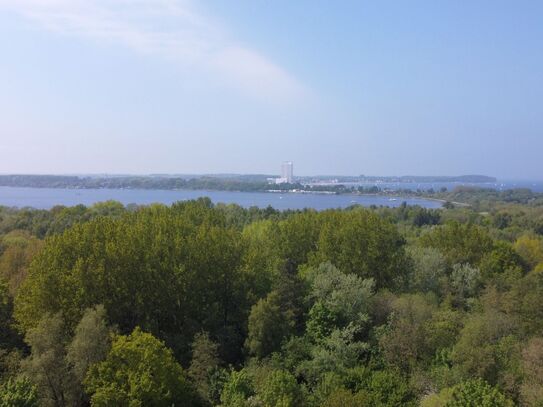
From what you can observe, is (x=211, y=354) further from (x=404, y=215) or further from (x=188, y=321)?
(x=404, y=215)

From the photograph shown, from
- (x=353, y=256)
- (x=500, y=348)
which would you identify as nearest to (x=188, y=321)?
(x=353, y=256)

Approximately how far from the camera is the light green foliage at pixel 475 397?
15.3 meters

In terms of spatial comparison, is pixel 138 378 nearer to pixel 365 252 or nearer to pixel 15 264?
pixel 365 252

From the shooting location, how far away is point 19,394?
50.5 feet

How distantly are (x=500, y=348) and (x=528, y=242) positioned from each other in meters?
30.9

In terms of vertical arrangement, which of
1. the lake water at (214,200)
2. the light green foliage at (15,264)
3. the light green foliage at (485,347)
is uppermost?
the light green foliage at (15,264)

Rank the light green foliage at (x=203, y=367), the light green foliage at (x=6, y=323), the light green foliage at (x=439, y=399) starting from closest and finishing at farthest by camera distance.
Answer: the light green foliage at (x=439, y=399) → the light green foliage at (x=203, y=367) → the light green foliage at (x=6, y=323)

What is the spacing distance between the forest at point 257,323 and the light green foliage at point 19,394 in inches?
1.7

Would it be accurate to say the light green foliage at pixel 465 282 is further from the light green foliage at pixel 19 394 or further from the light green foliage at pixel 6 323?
the light green foliage at pixel 6 323

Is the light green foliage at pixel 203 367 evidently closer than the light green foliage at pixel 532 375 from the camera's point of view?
No

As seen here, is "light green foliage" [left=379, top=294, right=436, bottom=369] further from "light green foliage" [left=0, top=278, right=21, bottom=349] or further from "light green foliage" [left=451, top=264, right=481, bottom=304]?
"light green foliage" [left=0, top=278, right=21, bottom=349]

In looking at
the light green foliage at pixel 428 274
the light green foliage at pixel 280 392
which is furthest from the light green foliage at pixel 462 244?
the light green foliage at pixel 280 392

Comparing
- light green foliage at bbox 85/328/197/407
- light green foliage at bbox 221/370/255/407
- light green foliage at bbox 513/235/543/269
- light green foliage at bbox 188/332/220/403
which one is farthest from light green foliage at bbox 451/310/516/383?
light green foliage at bbox 513/235/543/269

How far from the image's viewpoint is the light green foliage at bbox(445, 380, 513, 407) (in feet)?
50.1
